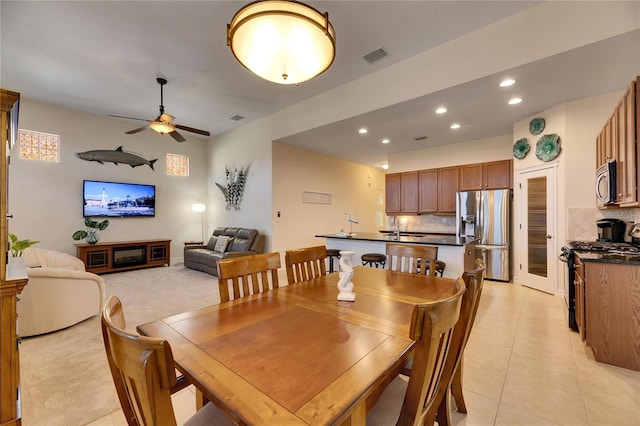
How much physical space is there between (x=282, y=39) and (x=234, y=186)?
5297 millimetres

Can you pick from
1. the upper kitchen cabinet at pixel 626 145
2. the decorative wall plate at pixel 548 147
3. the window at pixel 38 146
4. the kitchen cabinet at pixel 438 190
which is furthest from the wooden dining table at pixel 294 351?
the window at pixel 38 146

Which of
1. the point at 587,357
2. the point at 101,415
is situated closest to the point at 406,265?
the point at 587,357

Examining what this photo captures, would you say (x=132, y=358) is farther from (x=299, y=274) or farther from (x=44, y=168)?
(x=44, y=168)

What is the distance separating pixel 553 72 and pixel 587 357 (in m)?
2.89

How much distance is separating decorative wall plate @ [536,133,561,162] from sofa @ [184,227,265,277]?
16.6 feet

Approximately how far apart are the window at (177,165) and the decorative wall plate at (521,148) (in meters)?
7.45

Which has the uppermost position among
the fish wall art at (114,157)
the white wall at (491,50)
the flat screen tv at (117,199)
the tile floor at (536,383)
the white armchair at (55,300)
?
the white wall at (491,50)

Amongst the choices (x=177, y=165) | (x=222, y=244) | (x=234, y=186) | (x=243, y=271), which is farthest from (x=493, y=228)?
(x=177, y=165)

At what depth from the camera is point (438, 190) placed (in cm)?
595

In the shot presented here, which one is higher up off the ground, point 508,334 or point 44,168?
point 44,168

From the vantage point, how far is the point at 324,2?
2.67 meters

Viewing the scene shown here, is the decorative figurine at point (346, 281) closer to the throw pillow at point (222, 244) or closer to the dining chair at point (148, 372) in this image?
the dining chair at point (148, 372)

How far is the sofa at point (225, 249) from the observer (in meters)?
5.34

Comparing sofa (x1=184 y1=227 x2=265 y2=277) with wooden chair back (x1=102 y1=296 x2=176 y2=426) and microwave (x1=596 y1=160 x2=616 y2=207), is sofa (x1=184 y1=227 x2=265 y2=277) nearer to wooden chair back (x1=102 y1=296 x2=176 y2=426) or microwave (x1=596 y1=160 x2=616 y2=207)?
wooden chair back (x1=102 y1=296 x2=176 y2=426)
